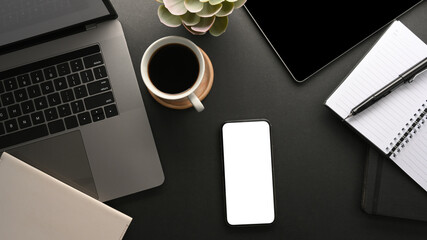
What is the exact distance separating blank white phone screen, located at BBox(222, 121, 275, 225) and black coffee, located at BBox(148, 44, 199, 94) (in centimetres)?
14

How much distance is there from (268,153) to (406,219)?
0.97 feet

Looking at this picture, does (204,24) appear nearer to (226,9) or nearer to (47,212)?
(226,9)

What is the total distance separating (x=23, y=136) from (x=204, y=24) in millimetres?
401

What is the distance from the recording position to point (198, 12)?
0.61 meters

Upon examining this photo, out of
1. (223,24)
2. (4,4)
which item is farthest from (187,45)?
(4,4)

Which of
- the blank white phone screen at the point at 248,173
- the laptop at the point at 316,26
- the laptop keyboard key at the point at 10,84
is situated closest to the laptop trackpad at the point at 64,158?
the laptop keyboard key at the point at 10,84

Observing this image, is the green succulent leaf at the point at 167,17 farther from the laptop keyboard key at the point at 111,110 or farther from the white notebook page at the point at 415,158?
the white notebook page at the point at 415,158

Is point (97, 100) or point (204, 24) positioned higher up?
point (204, 24)

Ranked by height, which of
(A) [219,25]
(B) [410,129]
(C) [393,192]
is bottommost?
(C) [393,192]

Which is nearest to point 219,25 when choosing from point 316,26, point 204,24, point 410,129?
point 204,24

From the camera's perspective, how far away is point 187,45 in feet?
2.10

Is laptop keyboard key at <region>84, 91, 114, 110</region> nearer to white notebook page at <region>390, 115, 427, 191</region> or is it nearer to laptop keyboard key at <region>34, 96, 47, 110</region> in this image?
laptop keyboard key at <region>34, 96, 47, 110</region>

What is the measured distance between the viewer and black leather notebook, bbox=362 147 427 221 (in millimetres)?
707

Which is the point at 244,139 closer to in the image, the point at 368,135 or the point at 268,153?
the point at 268,153
